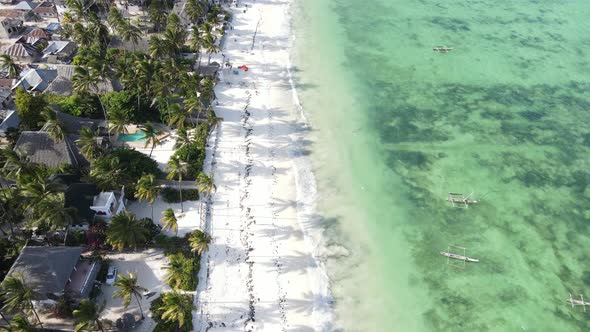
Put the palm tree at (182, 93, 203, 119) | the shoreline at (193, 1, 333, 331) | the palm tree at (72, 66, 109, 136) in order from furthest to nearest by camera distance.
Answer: the palm tree at (72, 66, 109, 136), the palm tree at (182, 93, 203, 119), the shoreline at (193, 1, 333, 331)

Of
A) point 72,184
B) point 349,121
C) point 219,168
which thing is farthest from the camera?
point 349,121

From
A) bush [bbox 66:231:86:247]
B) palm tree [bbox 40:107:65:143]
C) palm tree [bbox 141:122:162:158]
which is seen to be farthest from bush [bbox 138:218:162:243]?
palm tree [bbox 40:107:65:143]

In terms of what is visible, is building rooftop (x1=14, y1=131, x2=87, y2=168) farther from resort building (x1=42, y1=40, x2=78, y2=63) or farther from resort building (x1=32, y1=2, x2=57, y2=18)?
resort building (x1=32, y1=2, x2=57, y2=18)

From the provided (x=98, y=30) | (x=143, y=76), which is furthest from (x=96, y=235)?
(x=98, y=30)

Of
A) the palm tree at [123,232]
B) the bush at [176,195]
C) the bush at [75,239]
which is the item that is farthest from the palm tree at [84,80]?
the palm tree at [123,232]

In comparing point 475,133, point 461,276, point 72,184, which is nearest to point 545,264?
point 461,276

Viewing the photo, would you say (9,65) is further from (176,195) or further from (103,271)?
(103,271)

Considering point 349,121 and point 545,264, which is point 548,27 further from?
point 545,264
